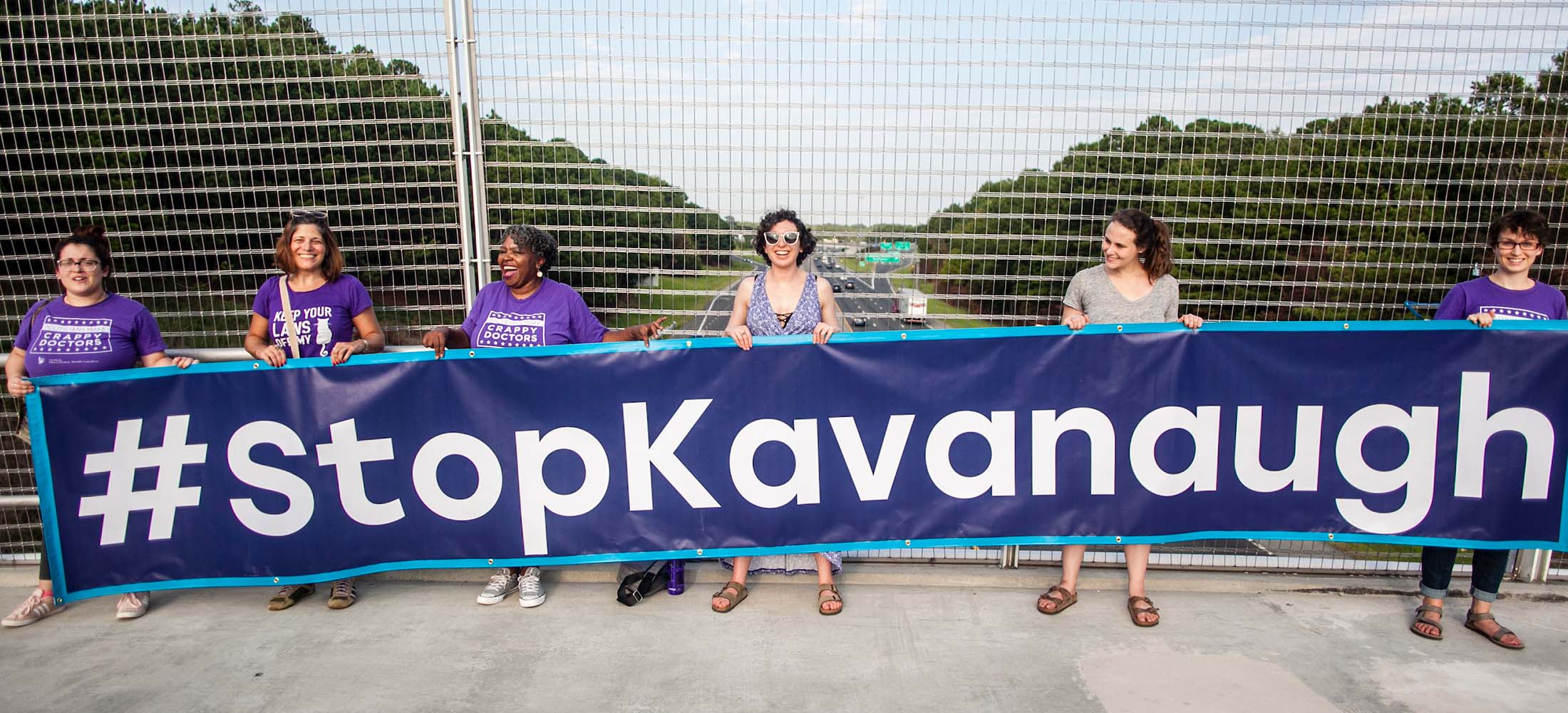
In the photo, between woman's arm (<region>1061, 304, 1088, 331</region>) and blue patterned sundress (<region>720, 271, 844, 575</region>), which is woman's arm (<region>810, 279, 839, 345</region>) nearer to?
blue patterned sundress (<region>720, 271, 844, 575</region>)

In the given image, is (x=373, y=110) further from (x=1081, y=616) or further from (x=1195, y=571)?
(x=1195, y=571)

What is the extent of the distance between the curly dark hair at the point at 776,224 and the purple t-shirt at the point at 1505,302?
2.90 m

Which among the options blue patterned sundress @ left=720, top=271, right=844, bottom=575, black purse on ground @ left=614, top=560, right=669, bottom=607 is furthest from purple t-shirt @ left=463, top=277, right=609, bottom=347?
black purse on ground @ left=614, top=560, right=669, bottom=607

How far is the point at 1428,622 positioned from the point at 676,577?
3455 millimetres

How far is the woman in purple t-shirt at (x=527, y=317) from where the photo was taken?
157 inches

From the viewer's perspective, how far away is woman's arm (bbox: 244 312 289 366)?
153 inches

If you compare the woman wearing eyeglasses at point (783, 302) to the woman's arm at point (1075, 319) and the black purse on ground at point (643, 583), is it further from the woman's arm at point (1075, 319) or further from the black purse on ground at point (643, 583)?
the woman's arm at point (1075, 319)

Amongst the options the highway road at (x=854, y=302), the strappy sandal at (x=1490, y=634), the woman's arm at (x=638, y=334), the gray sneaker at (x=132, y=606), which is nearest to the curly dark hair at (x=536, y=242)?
the woman's arm at (x=638, y=334)

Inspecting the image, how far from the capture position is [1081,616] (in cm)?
402

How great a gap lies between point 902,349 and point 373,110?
123 inches

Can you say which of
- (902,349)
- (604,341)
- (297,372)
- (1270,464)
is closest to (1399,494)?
(1270,464)

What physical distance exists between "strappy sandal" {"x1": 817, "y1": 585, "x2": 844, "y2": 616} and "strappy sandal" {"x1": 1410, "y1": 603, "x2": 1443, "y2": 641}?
259 cm

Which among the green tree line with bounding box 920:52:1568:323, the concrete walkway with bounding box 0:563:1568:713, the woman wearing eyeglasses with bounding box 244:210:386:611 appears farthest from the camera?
the green tree line with bounding box 920:52:1568:323

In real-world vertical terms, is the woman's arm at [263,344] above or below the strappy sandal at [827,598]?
above
